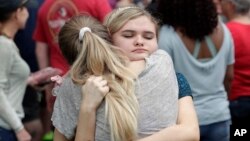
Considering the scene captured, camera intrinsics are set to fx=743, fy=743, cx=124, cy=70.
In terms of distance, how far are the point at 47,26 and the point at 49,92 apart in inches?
20.8

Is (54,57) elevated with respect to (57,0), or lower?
lower

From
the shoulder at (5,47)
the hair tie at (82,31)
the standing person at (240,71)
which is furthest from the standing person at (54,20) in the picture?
the hair tie at (82,31)

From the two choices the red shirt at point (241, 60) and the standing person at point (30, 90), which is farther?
the standing person at point (30, 90)

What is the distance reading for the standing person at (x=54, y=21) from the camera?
562 cm

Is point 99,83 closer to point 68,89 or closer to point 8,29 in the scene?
point 68,89

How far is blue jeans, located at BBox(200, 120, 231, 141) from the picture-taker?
494cm

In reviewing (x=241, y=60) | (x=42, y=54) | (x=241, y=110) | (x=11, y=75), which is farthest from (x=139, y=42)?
(x=42, y=54)

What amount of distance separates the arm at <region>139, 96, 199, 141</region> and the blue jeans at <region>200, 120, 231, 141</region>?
5.61ft

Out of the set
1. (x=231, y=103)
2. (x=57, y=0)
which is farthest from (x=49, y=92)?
(x=231, y=103)

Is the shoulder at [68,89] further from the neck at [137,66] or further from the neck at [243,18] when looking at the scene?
the neck at [243,18]

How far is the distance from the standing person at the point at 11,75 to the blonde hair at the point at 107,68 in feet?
5.40

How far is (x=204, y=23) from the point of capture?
4914 mm

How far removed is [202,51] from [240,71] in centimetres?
63

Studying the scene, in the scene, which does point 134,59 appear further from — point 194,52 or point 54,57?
point 54,57
